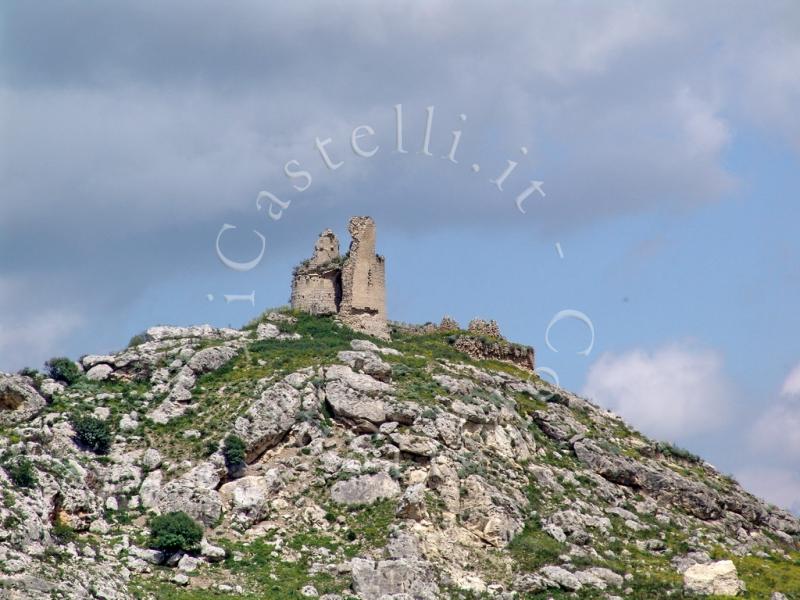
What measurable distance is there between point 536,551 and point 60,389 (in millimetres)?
24593

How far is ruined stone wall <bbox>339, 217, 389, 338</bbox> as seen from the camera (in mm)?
72625

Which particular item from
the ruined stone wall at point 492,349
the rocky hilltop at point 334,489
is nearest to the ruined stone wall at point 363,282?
the rocky hilltop at point 334,489

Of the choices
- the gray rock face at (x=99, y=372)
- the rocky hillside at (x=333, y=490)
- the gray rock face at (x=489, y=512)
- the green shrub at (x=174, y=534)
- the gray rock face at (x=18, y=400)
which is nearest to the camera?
the rocky hillside at (x=333, y=490)

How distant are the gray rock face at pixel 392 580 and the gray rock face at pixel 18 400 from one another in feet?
59.8

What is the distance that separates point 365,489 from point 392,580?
666 centimetres

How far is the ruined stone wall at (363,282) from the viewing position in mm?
72625

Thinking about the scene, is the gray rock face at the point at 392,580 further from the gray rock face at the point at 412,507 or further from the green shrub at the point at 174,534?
the green shrub at the point at 174,534

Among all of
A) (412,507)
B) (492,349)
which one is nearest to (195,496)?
(412,507)

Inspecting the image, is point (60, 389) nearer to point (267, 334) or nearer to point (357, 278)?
point (267, 334)

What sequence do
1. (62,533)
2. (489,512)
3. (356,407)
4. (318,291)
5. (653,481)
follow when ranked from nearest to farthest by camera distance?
(62,533) < (489,512) < (356,407) < (653,481) < (318,291)

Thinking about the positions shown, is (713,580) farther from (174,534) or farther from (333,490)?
(174,534)

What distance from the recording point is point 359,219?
72875 mm

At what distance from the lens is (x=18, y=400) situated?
193 ft

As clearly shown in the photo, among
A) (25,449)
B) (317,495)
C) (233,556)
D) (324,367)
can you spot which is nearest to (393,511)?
(317,495)
